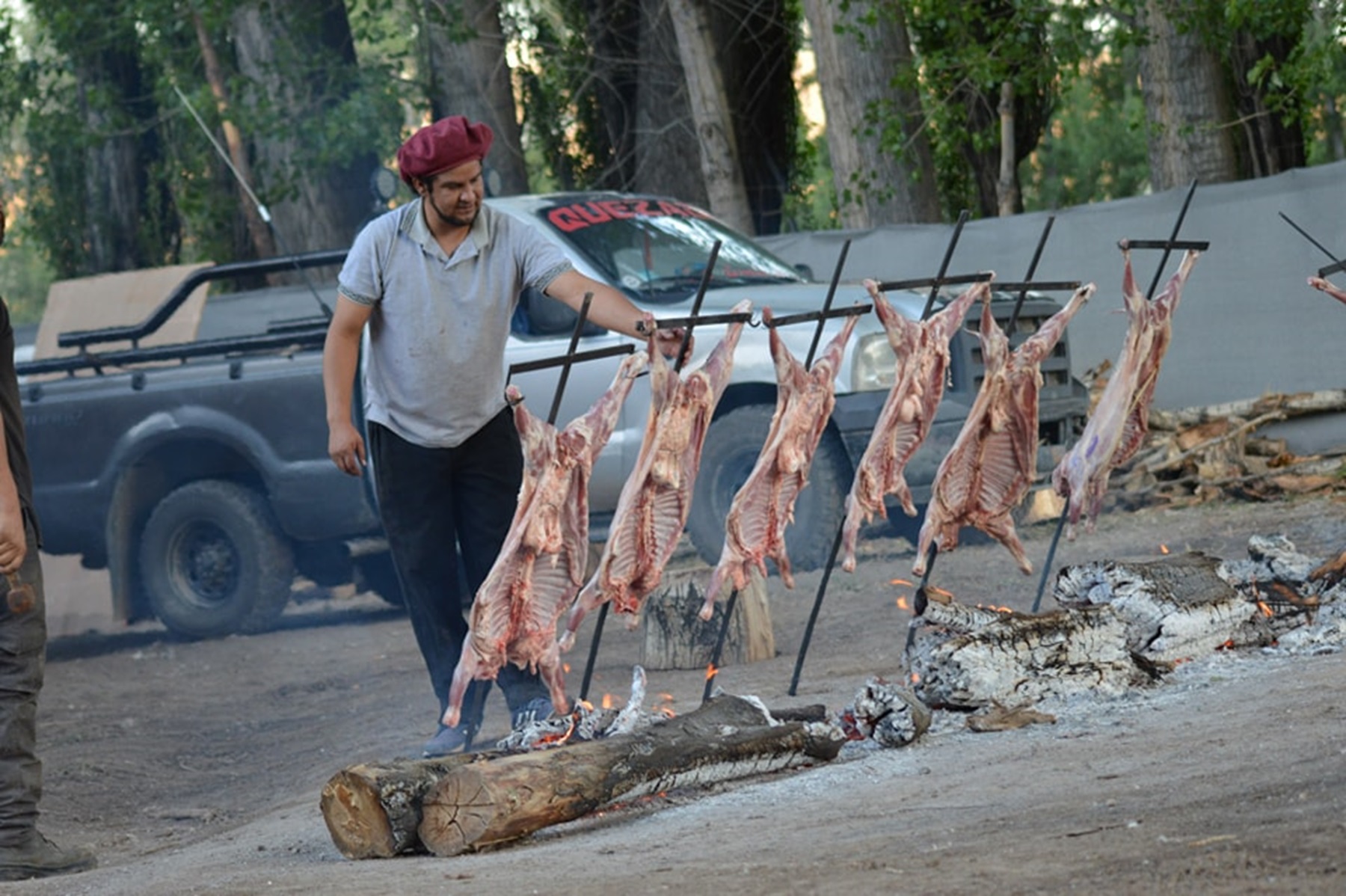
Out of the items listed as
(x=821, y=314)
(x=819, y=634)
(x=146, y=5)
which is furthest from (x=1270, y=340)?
(x=146, y=5)

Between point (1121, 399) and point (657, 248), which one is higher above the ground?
point (657, 248)

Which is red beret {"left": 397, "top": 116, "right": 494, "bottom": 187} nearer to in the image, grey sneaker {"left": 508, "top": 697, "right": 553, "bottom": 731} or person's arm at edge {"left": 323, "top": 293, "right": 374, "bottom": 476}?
person's arm at edge {"left": 323, "top": 293, "right": 374, "bottom": 476}

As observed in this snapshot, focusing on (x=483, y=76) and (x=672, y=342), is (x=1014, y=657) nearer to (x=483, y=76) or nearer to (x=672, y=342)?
(x=672, y=342)

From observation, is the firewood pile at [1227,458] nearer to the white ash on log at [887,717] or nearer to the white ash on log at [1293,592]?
the white ash on log at [1293,592]

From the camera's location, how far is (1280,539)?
302 inches

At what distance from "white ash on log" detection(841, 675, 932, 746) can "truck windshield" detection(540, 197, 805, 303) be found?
4758 mm

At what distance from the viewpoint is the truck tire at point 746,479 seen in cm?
1062

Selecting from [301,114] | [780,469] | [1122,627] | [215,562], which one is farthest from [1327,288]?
[301,114]

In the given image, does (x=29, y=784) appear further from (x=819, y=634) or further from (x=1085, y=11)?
(x=1085, y=11)

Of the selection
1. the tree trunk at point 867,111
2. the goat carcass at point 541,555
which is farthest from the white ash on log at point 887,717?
the tree trunk at point 867,111

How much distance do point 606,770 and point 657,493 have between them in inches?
48.8

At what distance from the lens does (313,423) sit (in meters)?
11.3

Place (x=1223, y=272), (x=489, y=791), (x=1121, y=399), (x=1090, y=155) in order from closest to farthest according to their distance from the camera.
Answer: (x=489, y=791) → (x=1121, y=399) → (x=1223, y=272) → (x=1090, y=155)

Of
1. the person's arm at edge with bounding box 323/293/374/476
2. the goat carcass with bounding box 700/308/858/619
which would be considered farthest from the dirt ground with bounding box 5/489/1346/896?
the person's arm at edge with bounding box 323/293/374/476
